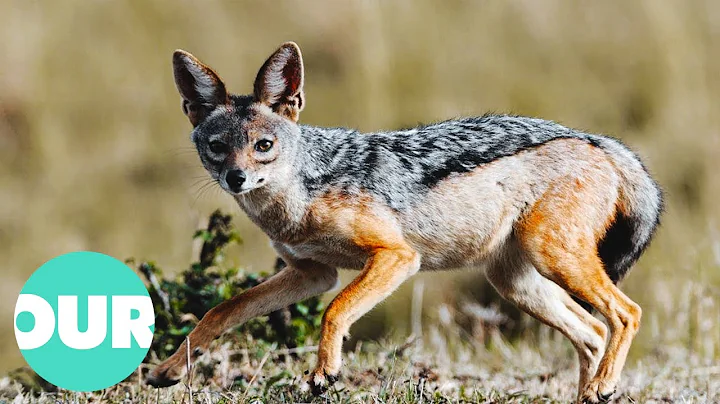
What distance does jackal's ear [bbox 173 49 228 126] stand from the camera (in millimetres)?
5215

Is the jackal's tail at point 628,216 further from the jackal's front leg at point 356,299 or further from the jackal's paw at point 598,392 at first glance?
the jackal's front leg at point 356,299

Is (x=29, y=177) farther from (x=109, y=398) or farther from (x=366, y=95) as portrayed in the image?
(x=109, y=398)

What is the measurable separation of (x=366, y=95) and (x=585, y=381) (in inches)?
179

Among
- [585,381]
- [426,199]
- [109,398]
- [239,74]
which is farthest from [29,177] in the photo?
[585,381]

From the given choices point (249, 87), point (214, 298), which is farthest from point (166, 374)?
point (249, 87)

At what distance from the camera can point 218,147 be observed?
16.9ft

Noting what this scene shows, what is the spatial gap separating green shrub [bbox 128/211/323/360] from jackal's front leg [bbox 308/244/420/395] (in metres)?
1.54

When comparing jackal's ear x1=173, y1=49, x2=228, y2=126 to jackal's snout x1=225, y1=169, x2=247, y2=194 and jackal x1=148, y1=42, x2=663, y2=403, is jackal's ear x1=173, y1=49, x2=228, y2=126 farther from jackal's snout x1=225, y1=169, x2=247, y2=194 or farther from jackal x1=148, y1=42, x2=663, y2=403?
jackal's snout x1=225, y1=169, x2=247, y2=194

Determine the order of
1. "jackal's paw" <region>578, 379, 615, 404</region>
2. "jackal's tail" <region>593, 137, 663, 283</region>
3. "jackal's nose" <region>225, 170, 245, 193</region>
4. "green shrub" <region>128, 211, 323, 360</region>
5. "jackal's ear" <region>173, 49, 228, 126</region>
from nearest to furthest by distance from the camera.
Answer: "jackal's nose" <region>225, 170, 245, 193</region>, "jackal's paw" <region>578, 379, 615, 404</region>, "jackal's ear" <region>173, 49, 228, 126</region>, "jackal's tail" <region>593, 137, 663, 283</region>, "green shrub" <region>128, 211, 323, 360</region>

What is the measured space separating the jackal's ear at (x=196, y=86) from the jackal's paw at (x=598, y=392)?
2356 mm

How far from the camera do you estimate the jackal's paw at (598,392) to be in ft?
16.6

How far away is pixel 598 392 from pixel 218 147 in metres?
2.26

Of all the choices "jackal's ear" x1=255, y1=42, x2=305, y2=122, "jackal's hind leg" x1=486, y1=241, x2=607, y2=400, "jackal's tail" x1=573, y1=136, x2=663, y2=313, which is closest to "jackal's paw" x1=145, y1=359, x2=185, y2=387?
"jackal's ear" x1=255, y1=42, x2=305, y2=122

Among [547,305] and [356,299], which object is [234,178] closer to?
[356,299]
